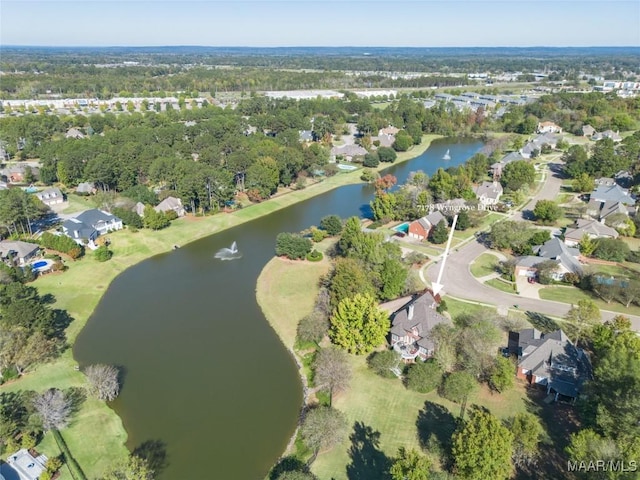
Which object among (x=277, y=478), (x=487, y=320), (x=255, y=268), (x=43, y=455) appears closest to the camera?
(x=277, y=478)

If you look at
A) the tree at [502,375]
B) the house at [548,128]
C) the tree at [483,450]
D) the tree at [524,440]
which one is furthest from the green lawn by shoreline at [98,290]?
the house at [548,128]

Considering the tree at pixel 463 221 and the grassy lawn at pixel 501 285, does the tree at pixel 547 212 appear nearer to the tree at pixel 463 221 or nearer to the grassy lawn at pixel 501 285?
the tree at pixel 463 221

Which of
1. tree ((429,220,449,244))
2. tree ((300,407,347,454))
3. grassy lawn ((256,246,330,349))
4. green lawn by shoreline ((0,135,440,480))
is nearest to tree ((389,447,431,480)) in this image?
tree ((300,407,347,454))

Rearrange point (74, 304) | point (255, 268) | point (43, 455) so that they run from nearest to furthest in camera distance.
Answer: point (43, 455) → point (74, 304) → point (255, 268)

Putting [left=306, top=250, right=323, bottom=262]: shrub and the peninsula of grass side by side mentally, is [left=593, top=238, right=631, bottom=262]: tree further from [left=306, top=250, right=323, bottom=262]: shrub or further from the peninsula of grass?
[left=306, top=250, right=323, bottom=262]: shrub

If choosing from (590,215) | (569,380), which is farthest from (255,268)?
(590,215)

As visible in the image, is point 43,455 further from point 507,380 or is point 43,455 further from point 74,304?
point 507,380

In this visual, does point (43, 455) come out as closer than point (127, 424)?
Yes
